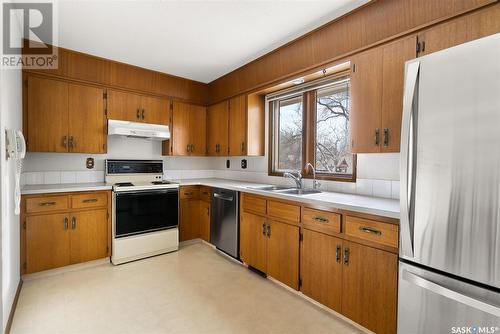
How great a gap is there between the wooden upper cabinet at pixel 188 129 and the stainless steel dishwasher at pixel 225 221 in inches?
37.9

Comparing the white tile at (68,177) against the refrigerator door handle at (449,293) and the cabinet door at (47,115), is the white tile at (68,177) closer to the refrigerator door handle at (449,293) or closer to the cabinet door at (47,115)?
the cabinet door at (47,115)

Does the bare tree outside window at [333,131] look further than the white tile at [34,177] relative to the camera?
No

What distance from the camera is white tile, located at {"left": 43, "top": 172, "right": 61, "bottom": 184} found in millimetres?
3006

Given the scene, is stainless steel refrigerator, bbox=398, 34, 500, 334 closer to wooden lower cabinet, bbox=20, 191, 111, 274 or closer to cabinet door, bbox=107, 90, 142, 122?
wooden lower cabinet, bbox=20, 191, 111, 274

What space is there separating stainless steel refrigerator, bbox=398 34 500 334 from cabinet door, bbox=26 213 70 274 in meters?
3.14

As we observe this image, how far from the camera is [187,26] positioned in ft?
7.63

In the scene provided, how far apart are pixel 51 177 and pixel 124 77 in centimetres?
154

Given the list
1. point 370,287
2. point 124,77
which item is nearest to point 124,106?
point 124,77

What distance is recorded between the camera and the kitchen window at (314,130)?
100.0 inches

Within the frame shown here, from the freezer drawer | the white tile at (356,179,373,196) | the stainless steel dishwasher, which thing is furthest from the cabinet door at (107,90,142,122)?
the freezer drawer

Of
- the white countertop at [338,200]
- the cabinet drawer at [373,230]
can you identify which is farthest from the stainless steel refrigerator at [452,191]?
the white countertop at [338,200]

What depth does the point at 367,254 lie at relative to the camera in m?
1.69

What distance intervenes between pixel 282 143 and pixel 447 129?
2.24m

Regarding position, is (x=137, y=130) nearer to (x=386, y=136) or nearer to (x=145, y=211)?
(x=145, y=211)
